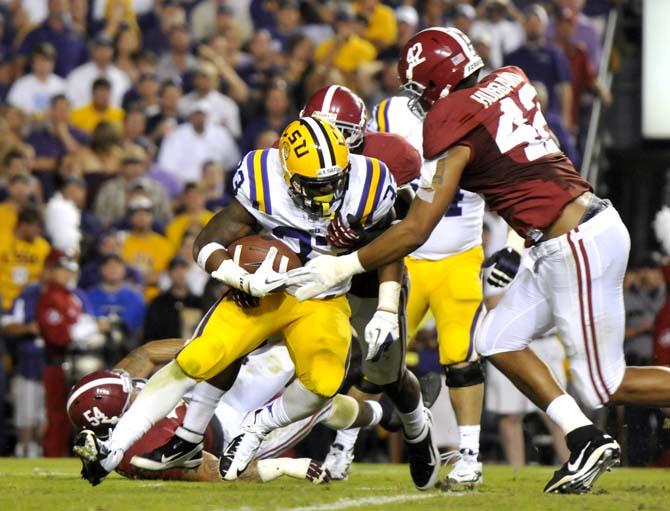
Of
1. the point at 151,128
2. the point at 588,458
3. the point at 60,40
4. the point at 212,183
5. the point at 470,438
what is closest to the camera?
the point at 588,458

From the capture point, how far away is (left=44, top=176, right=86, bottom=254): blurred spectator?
32.8 feet

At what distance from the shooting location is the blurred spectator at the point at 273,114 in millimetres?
11211

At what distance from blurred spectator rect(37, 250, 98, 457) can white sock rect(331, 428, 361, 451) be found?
9.57 feet

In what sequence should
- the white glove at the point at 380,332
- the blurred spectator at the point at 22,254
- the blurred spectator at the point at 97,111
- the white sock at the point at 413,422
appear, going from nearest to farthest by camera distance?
the white glove at the point at 380,332, the white sock at the point at 413,422, the blurred spectator at the point at 22,254, the blurred spectator at the point at 97,111

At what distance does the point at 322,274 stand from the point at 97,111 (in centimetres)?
668

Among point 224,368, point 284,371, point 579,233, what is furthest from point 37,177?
point 579,233

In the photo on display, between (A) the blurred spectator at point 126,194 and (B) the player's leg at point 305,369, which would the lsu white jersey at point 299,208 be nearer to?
(B) the player's leg at point 305,369

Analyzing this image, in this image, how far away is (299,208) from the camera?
563 centimetres

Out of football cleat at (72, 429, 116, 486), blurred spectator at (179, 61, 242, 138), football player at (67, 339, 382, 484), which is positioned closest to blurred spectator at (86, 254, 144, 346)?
blurred spectator at (179, 61, 242, 138)

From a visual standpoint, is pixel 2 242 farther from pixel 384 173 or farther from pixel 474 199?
pixel 384 173

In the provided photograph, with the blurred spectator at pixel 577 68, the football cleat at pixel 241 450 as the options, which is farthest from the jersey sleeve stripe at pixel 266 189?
the blurred spectator at pixel 577 68

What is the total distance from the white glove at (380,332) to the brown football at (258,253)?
38 cm

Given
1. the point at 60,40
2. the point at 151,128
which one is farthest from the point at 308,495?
the point at 60,40

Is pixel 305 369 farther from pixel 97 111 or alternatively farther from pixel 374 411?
pixel 97 111
